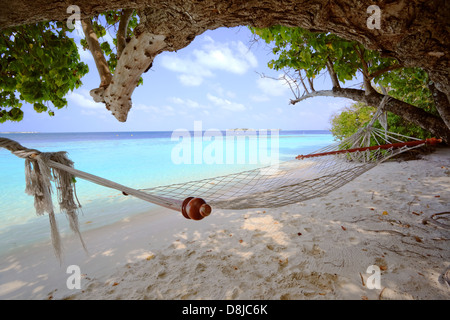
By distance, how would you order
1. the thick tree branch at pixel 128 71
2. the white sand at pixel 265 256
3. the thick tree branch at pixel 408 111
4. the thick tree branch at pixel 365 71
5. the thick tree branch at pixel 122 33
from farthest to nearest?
the thick tree branch at pixel 365 71, the thick tree branch at pixel 408 111, the thick tree branch at pixel 122 33, the white sand at pixel 265 256, the thick tree branch at pixel 128 71

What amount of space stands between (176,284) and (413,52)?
6.31 ft

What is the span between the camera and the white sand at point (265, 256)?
51.5 inches

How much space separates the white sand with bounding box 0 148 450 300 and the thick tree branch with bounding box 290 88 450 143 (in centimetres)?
83

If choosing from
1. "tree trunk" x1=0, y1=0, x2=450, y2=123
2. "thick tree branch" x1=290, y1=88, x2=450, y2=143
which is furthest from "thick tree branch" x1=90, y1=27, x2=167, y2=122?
"thick tree branch" x1=290, y1=88, x2=450, y2=143

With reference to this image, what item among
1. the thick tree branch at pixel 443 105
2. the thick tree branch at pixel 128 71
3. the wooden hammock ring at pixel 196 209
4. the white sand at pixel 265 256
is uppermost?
the thick tree branch at pixel 128 71

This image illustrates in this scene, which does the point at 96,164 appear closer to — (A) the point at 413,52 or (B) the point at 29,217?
(B) the point at 29,217

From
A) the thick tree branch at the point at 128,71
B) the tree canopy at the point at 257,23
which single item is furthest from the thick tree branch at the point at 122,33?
the thick tree branch at the point at 128,71

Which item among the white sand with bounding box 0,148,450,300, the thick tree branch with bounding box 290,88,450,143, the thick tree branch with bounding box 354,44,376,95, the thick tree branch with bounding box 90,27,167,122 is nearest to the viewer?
the thick tree branch with bounding box 90,27,167,122

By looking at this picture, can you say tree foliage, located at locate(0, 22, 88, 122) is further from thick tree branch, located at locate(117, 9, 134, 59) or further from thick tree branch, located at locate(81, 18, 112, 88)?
thick tree branch, located at locate(117, 9, 134, 59)

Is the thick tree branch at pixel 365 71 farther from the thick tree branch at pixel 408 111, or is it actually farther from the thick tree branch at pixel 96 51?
the thick tree branch at pixel 96 51

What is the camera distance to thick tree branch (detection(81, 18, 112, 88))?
61.3 inches

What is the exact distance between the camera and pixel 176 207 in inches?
32.3

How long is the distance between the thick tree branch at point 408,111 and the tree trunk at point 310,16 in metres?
0.83
